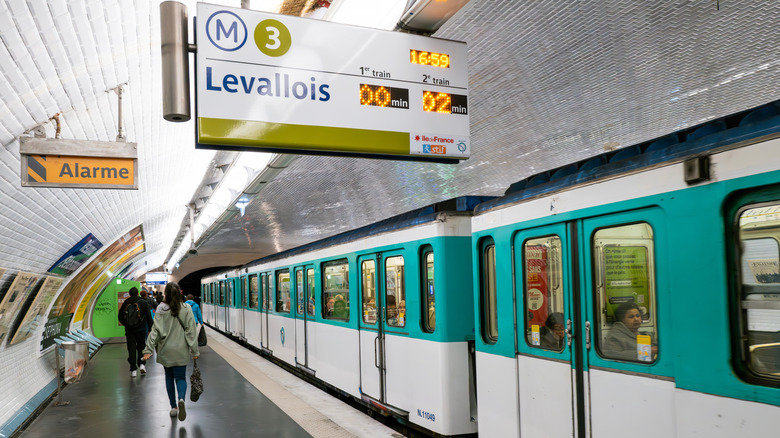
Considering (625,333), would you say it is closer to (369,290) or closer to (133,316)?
(369,290)

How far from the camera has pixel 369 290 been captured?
297 inches

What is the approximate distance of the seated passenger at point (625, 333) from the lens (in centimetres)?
349

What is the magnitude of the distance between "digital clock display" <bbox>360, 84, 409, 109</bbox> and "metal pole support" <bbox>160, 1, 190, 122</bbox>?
1.05m

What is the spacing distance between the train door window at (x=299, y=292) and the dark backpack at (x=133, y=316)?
Answer: 2.94 metres

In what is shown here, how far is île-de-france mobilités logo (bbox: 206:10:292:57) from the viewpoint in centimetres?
353

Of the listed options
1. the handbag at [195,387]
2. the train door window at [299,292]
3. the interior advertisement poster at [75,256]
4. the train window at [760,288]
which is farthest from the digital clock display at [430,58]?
the interior advertisement poster at [75,256]

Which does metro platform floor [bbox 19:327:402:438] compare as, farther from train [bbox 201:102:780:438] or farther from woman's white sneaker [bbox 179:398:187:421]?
train [bbox 201:102:780:438]

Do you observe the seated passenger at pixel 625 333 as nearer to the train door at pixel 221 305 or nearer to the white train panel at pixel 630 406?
the white train panel at pixel 630 406

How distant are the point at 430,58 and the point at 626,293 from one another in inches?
75.4

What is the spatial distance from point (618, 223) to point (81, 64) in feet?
12.4

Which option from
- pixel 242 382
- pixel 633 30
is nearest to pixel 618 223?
pixel 633 30

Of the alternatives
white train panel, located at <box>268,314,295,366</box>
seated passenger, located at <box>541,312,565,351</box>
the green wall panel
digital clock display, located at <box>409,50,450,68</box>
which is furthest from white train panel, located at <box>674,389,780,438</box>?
the green wall panel

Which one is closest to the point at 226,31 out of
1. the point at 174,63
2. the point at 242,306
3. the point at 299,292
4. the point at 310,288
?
the point at 174,63

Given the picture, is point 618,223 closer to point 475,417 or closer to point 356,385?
point 475,417
